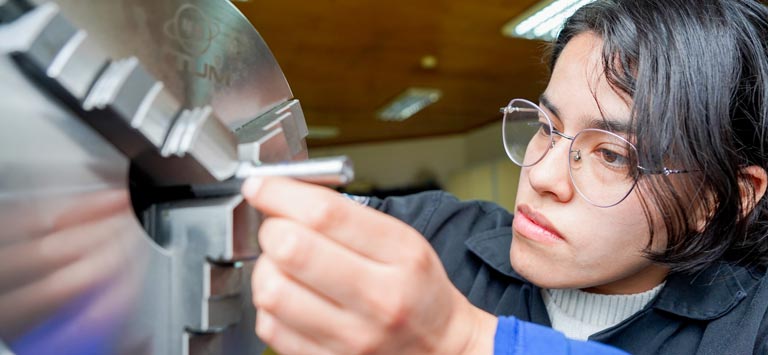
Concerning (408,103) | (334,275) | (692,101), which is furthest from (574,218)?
(408,103)

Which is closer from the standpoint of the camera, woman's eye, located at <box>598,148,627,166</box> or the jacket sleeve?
the jacket sleeve

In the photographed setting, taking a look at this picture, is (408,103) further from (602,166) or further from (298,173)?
(298,173)

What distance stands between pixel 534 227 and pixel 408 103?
4.61 meters

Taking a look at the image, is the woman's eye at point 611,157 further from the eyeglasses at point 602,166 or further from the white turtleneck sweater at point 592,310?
the white turtleneck sweater at point 592,310

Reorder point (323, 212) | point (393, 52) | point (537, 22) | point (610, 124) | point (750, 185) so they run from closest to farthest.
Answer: point (323, 212), point (610, 124), point (750, 185), point (537, 22), point (393, 52)

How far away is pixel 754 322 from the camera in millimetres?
653

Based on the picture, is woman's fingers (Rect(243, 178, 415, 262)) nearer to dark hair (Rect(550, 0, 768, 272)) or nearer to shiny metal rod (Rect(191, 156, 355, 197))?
shiny metal rod (Rect(191, 156, 355, 197))

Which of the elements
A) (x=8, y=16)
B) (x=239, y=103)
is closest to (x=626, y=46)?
(x=239, y=103)

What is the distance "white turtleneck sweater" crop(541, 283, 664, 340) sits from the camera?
75 centimetres

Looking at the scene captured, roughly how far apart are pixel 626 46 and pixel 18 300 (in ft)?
2.02

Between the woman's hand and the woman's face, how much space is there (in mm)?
347

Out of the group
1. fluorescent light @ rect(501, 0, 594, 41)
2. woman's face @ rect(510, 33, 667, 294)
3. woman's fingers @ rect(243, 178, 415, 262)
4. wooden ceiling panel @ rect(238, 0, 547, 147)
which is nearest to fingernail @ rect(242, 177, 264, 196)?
woman's fingers @ rect(243, 178, 415, 262)

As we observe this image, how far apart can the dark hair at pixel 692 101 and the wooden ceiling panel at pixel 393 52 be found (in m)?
1.33

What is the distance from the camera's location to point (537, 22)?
2.96m
